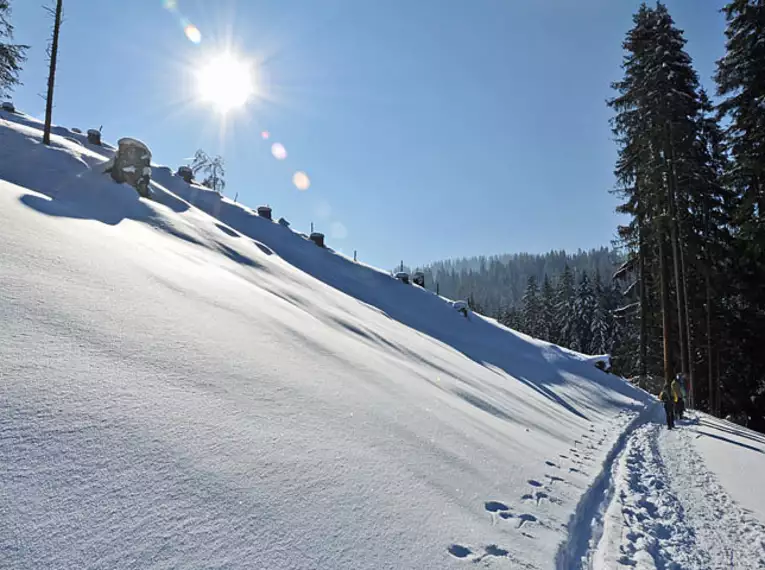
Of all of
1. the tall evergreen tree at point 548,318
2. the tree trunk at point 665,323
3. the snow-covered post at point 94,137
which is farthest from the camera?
the tall evergreen tree at point 548,318

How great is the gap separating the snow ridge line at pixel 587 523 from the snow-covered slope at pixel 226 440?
0.03 metres

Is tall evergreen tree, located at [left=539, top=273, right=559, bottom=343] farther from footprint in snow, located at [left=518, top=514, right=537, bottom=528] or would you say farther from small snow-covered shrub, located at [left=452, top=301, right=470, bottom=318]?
footprint in snow, located at [left=518, top=514, right=537, bottom=528]

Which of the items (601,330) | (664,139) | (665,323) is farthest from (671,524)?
(601,330)

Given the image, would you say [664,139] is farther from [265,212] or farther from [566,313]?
[566,313]

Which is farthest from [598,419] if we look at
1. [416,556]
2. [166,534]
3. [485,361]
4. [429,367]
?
[166,534]

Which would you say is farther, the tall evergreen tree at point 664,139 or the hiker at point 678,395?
the tall evergreen tree at point 664,139

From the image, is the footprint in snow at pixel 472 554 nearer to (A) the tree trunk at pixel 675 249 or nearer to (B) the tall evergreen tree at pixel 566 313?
(A) the tree trunk at pixel 675 249

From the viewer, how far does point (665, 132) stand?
58.3 feet

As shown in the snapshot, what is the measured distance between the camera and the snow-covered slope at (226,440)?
8.35 feet

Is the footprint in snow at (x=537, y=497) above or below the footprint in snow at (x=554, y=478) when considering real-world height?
below

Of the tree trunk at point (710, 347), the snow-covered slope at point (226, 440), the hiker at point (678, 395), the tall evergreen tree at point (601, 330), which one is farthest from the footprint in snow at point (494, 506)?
the tall evergreen tree at point (601, 330)

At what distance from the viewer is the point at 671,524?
17.1 ft

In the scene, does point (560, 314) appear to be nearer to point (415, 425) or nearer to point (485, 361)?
point (485, 361)

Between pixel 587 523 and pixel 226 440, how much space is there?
4.24m
